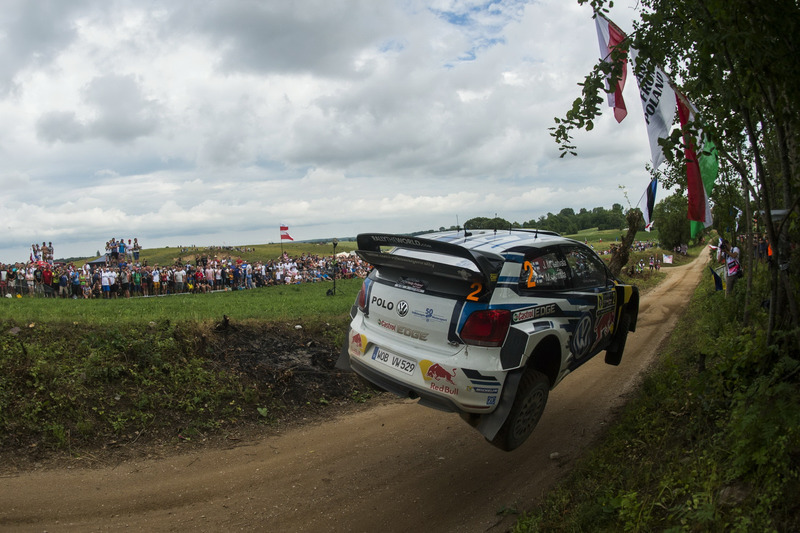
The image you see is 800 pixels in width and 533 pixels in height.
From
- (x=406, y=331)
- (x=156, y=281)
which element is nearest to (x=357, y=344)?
(x=406, y=331)

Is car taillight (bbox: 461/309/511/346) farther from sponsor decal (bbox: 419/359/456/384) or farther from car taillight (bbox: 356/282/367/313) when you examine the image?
car taillight (bbox: 356/282/367/313)

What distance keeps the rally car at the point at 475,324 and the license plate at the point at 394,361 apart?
0.4 inches

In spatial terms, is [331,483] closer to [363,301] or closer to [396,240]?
[363,301]

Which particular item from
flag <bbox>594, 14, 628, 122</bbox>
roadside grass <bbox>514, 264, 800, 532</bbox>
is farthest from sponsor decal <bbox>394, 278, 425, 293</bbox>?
flag <bbox>594, 14, 628, 122</bbox>

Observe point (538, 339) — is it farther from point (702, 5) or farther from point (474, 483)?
point (702, 5)

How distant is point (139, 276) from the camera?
22.7m

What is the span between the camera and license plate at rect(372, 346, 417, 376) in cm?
510

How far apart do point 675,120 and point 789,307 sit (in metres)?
4.23

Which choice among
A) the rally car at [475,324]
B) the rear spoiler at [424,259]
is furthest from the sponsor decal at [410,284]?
the rear spoiler at [424,259]

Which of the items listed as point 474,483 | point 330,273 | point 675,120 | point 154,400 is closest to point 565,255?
point 474,483

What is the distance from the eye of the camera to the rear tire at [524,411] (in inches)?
195

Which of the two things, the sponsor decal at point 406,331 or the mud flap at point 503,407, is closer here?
the mud flap at point 503,407

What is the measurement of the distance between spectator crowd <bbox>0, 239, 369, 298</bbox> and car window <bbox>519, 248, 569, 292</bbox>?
20228 mm

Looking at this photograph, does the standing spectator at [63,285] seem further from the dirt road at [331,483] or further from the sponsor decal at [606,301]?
the sponsor decal at [606,301]
